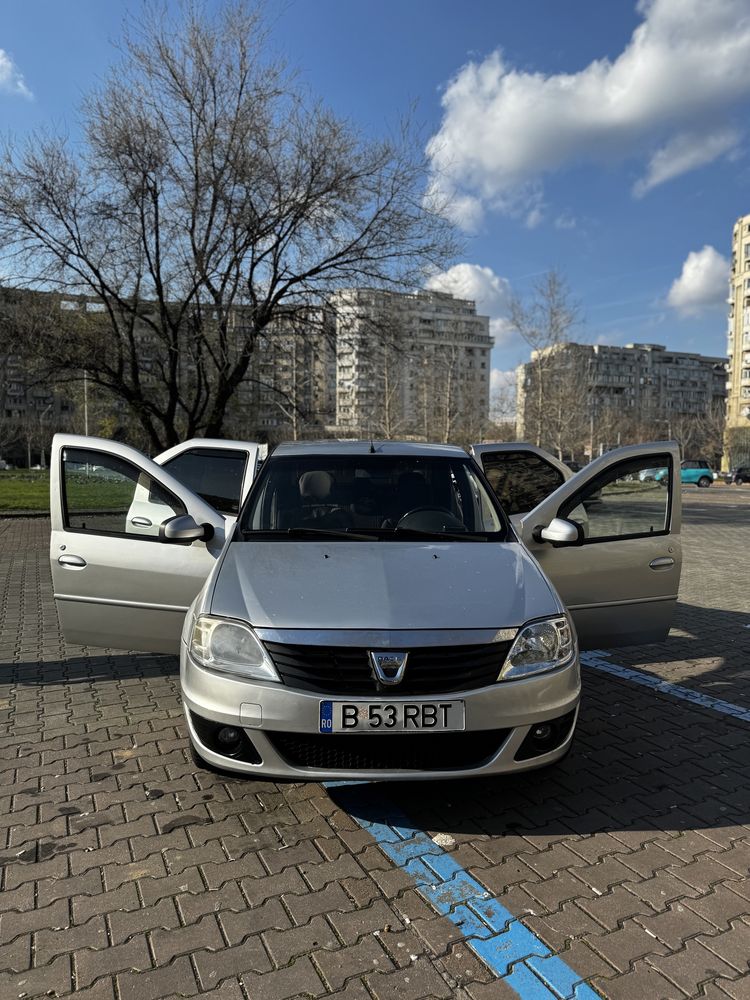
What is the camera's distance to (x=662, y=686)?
520cm

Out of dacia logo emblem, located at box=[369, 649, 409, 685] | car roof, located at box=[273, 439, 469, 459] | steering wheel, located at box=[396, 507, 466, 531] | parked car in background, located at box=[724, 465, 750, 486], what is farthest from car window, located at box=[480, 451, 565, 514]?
parked car in background, located at box=[724, 465, 750, 486]

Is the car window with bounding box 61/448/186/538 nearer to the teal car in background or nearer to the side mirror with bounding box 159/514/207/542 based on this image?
the side mirror with bounding box 159/514/207/542

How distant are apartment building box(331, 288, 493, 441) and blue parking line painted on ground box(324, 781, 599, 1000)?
15.5m

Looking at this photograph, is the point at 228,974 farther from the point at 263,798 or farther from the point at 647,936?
the point at 647,936

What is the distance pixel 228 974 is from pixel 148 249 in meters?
16.3

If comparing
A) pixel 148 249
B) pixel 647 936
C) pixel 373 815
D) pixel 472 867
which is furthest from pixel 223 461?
pixel 148 249

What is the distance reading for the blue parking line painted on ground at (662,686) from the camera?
4.70 meters

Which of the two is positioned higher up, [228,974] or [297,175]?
[297,175]

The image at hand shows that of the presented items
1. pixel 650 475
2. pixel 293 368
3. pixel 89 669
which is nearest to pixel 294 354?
pixel 293 368

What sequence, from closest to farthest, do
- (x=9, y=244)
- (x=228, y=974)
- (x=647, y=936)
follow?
(x=228, y=974) → (x=647, y=936) → (x=9, y=244)

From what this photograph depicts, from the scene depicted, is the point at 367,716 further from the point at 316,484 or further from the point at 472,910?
the point at 316,484

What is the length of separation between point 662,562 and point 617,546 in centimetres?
34

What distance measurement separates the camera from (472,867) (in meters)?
2.87

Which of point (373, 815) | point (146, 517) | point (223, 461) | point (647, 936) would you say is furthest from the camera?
point (223, 461)
